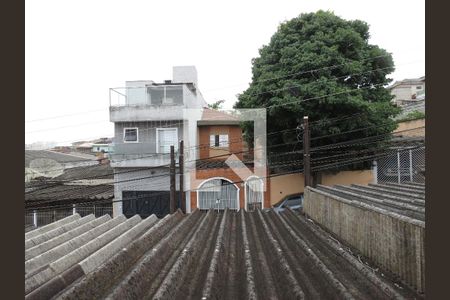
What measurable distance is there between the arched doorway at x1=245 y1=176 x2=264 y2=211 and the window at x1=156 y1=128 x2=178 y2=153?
185 inches

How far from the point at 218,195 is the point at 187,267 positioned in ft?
51.3

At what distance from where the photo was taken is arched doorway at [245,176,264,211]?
18.9 metres

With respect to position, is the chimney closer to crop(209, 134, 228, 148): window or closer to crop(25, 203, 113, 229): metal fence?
crop(209, 134, 228, 148): window

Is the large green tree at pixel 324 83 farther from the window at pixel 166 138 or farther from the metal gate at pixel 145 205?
the metal gate at pixel 145 205

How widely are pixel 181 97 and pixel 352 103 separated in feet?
31.0

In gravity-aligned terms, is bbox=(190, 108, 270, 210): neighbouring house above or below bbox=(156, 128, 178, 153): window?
below

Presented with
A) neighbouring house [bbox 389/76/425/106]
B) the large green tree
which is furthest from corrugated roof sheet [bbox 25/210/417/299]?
neighbouring house [bbox 389/76/425/106]

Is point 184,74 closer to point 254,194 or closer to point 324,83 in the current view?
point 254,194

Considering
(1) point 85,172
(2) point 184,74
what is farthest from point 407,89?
(1) point 85,172

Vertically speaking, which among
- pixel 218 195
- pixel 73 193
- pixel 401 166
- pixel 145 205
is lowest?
pixel 145 205

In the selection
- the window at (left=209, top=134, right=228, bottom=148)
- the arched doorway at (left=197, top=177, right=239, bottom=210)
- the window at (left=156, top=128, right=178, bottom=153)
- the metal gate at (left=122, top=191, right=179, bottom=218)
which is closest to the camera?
the arched doorway at (left=197, top=177, right=239, bottom=210)

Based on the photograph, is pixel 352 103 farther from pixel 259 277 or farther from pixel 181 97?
pixel 259 277

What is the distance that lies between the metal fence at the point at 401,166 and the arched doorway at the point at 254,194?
6.11 meters

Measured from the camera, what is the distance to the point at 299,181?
18406 mm
